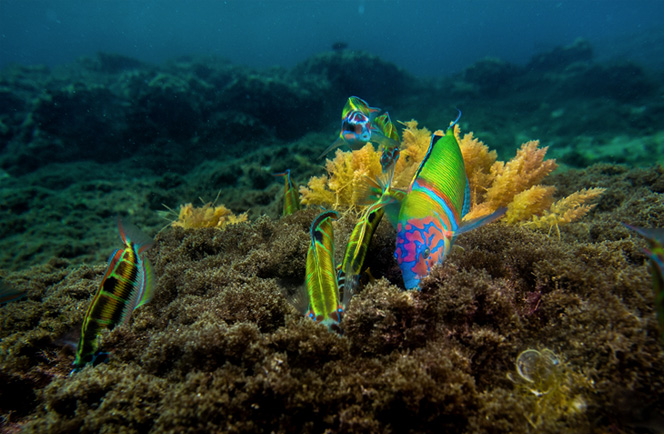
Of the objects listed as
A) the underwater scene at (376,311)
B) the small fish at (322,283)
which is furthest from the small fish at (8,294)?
the small fish at (322,283)

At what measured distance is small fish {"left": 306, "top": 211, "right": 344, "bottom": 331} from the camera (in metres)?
1.82

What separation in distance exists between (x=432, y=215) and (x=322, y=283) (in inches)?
33.6

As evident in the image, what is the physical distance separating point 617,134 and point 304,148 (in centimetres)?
1397

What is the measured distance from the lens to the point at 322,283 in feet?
6.10

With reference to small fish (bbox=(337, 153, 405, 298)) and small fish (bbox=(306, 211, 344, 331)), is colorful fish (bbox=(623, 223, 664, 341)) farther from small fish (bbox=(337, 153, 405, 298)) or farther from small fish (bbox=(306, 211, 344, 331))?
small fish (bbox=(306, 211, 344, 331))

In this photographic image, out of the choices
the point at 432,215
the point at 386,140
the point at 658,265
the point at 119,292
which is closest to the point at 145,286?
the point at 119,292

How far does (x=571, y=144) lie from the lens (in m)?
12.9

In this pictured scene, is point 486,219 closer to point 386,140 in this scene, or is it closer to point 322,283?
point 322,283

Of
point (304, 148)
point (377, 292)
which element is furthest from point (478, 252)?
point (304, 148)

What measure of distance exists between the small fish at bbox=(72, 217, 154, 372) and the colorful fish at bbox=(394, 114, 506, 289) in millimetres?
2070

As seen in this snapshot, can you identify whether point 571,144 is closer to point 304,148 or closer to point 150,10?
point 304,148

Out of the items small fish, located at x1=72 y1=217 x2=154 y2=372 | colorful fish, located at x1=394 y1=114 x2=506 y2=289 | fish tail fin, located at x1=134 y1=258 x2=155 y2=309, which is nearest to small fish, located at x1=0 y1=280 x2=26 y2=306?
small fish, located at x1=72 y1=217 x2=154 y2=372

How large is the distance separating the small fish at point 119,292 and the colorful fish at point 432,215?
2070 mm

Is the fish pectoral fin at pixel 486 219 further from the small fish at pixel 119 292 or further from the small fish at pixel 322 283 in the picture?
the small fish at pixel 119 292
